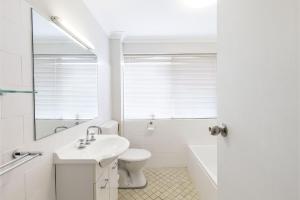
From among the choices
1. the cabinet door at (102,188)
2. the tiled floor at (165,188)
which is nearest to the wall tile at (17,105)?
the cabinet door at (102,188)

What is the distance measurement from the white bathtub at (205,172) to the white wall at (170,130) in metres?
0.17

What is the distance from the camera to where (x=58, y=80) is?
146cm

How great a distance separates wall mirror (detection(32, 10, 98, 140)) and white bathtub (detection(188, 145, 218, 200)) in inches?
57.7

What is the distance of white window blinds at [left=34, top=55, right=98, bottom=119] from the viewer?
1.22 meters

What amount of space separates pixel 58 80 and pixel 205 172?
1.80 metres

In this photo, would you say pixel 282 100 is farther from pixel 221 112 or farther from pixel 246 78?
pixel 221 112

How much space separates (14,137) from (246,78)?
1155 millimetres

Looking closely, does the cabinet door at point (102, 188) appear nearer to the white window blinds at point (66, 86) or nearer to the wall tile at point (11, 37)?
the white window blinds at point (66, 86)

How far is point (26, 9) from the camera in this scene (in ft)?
3.48

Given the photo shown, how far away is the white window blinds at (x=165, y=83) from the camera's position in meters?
3.25

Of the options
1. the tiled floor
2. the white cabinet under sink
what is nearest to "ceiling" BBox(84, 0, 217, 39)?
the white cabinet under sink

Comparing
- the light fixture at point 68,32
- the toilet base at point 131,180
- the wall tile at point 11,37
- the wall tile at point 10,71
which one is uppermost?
the light fixture at point 68,32

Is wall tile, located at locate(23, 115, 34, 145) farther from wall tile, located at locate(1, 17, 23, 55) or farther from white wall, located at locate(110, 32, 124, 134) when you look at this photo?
white wall, located at locate(110, 32, 124, 134)

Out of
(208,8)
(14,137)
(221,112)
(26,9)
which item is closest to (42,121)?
(14,137)
